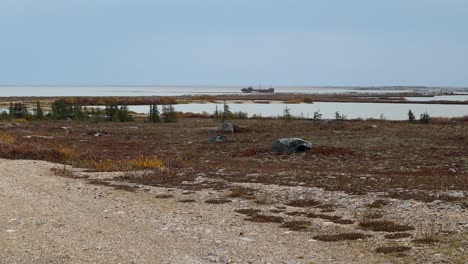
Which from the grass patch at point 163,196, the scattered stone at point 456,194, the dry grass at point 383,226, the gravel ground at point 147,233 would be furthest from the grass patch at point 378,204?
the grass patch at point 163,196

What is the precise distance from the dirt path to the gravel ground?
2 cm

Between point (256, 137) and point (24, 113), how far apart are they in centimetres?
4140

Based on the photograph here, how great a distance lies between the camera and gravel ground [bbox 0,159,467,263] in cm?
1165

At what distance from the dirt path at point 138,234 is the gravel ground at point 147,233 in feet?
0.07

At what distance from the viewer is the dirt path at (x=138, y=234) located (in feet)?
38.2

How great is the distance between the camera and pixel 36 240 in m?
13.0

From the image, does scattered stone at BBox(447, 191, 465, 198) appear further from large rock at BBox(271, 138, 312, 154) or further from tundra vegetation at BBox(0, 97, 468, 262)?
large rock at BBox(271, 138, 312, 154)

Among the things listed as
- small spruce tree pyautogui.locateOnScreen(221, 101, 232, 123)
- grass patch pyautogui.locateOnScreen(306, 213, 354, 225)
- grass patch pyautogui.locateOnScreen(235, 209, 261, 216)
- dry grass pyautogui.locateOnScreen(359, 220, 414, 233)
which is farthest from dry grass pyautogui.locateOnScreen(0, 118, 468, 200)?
small spruce tree pyautogui.locateOnScreen(221, 101, 232, 123)

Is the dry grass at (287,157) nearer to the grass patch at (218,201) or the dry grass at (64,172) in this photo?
the grass patch at (218,201)

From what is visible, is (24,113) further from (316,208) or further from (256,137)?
(316,208)

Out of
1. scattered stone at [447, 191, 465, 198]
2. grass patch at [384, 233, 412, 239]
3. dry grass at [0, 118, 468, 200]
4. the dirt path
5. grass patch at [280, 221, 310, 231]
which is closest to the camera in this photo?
the dirt path

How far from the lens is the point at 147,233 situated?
1395 cm

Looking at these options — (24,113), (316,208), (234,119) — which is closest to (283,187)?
(316,208)

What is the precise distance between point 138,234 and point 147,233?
0.24 meters
